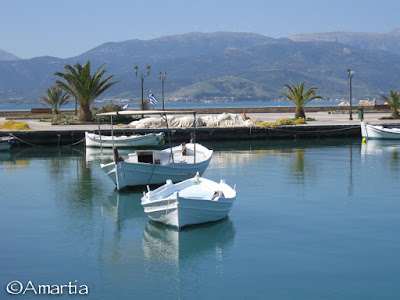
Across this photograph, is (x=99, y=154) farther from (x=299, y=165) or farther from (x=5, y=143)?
(x=299, y=165)

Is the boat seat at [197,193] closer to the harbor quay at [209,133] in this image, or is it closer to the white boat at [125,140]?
the white boat at [125,140]

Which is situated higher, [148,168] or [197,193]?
[148,168]

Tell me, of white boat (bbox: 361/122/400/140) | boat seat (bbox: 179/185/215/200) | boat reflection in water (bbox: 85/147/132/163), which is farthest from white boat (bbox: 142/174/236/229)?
white boat (bbox: 361/122/400/140)

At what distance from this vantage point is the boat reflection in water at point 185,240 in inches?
634

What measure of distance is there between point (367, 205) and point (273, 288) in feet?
32.2

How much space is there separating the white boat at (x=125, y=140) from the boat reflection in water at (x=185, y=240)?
971 inches

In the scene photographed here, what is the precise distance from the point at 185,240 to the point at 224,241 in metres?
1.12

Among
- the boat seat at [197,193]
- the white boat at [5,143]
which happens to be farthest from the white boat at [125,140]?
the boat seat at [197,193]

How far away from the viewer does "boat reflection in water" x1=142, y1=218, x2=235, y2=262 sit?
16.1 meters

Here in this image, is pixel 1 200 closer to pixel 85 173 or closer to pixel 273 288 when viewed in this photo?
pixel 85 173

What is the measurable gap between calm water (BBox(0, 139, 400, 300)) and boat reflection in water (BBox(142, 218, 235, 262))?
34 mm

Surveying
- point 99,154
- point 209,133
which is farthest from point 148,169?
point 209,133

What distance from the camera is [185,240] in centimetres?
1709

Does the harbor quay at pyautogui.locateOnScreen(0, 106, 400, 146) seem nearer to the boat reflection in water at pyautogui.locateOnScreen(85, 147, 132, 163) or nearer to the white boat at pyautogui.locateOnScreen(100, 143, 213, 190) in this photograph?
the boat reflection in water at pyautogui.locateOnScreen(85, 147, 132, 163)
